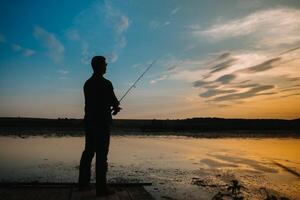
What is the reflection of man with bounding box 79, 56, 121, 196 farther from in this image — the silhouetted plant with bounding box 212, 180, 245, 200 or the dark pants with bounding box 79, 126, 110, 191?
the silhouetted plant with bounding box 212, 180, 245, 200

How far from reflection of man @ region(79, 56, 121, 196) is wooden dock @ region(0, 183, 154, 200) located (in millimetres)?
305

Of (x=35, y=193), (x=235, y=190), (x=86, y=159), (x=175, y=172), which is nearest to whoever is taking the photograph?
(x=35, y=193)

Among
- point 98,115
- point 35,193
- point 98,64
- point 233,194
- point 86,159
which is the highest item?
point 98,64

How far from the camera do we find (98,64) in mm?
6645

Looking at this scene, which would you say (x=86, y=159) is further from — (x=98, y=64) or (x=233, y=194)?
(x=233, y=194)

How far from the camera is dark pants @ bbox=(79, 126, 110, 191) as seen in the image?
6.36 m

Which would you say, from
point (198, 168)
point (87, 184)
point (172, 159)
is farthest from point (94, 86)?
point (172, 159)

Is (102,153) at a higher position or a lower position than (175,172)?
higher

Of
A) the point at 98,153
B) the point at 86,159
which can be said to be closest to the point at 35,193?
the point at 86,159

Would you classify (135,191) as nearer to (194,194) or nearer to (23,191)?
(23,191)

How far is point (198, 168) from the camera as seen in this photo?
47.4 ft

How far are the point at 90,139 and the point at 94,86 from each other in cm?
97

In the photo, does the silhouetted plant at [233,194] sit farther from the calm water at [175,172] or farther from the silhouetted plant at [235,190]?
the calm water at [175,172]

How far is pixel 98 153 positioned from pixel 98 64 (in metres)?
1.61
